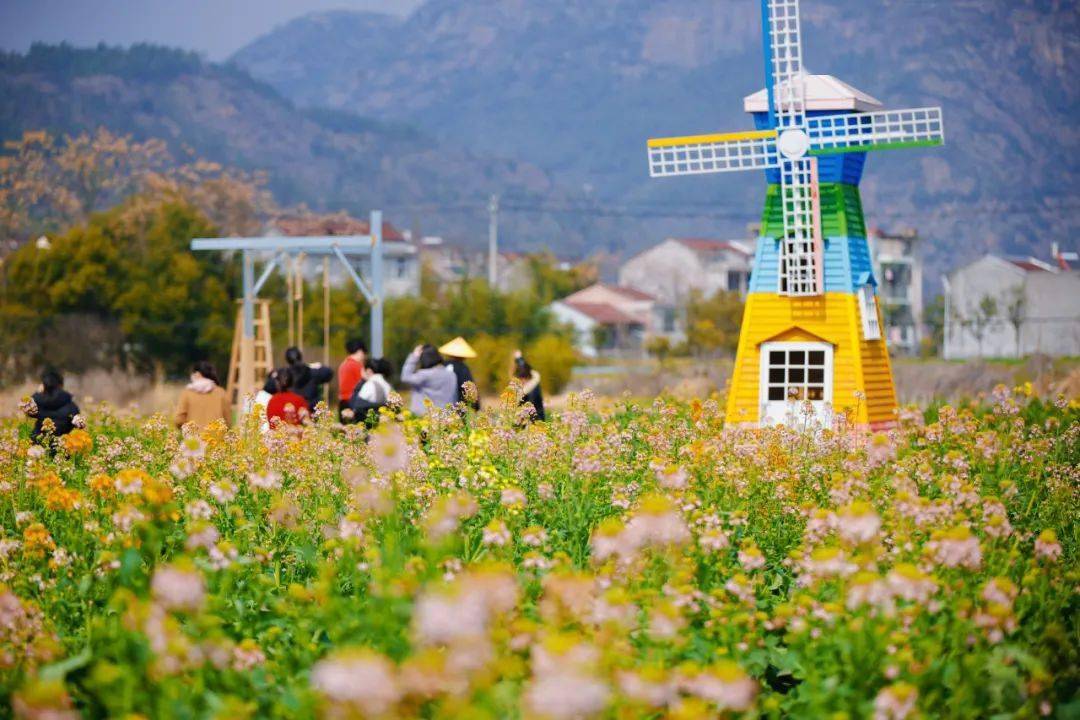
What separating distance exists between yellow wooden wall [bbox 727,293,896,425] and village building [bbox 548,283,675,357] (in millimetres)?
52264

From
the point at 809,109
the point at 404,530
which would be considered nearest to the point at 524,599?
the point at 404,530

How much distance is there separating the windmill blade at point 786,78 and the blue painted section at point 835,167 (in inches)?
7.6

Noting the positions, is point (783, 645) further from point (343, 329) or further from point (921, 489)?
point (343, 329)

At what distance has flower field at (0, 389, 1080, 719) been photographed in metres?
4.13

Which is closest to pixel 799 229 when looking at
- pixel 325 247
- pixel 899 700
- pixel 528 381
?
pixel 528 381

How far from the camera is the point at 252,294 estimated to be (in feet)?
69.2

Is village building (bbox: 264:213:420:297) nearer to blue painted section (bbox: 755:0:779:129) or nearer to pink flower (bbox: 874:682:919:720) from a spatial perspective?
blue painted section (bbox: 755:0:779:129)

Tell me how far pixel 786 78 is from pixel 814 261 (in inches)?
89.6

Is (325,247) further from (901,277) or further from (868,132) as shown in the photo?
(901,277)

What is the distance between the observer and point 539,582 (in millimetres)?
6066

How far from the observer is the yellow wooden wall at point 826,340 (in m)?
15.6

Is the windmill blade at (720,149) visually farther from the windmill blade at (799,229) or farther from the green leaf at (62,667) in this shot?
the green leaf at (62,667)

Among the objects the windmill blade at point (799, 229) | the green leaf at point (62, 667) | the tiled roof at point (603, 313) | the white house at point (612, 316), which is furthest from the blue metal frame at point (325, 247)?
the tiled roof at point (603, 313)

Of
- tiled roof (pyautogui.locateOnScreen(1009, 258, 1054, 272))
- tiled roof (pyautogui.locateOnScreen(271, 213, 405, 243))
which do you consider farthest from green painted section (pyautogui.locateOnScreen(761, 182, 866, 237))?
tiled roof (pyautogui.locateOnScreen(1009, 258, 1054, 272))
